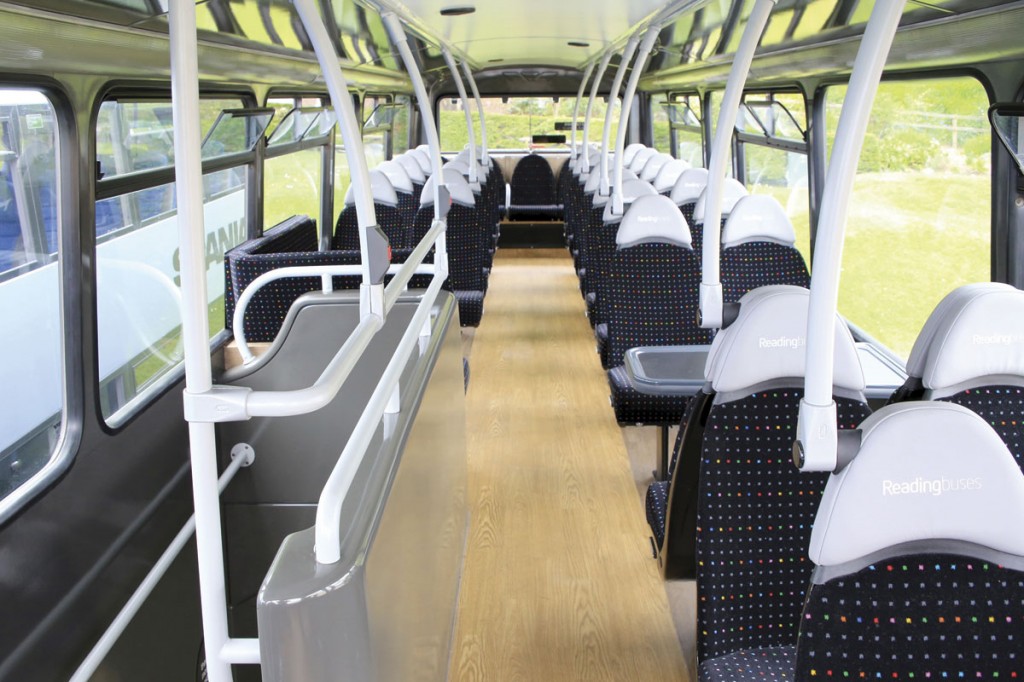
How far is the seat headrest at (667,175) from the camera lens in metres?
6.63

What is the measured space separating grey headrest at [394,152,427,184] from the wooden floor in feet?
7.16

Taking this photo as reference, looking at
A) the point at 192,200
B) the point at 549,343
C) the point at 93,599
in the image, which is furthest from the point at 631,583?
the point at 549,343

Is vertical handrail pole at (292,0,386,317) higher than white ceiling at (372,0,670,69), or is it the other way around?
Result: white ceiling at (372,0,670,69)

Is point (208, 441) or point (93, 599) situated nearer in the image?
point (208, 441)

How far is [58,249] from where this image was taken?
247 cm

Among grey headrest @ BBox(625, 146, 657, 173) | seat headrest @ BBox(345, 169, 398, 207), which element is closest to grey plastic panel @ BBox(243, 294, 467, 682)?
seat headrest @ BBox(345, 169, 398, 207)

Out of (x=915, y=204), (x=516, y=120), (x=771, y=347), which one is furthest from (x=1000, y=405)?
(x=516, y=120)

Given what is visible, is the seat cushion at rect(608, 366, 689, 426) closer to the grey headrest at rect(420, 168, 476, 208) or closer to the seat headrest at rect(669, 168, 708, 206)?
the seat headrest at rect(669, 168, 708, 206)

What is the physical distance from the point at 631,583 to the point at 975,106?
2199 millimetres

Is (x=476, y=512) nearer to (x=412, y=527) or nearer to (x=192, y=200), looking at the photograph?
(x=412, y=527)

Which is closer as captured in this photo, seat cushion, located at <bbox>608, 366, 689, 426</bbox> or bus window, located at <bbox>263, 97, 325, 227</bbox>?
seat cushion, located at <bbox>608, 366, 689, 426</bbox>

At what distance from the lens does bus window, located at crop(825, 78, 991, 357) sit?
11.6 ft

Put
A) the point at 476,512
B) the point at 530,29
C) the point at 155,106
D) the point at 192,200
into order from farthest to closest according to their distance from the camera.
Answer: the point at 530,29
the point at 476,512
the point at 155,106
the point at 192,200

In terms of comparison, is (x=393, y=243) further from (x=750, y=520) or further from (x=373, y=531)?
(x=373, y=531)
